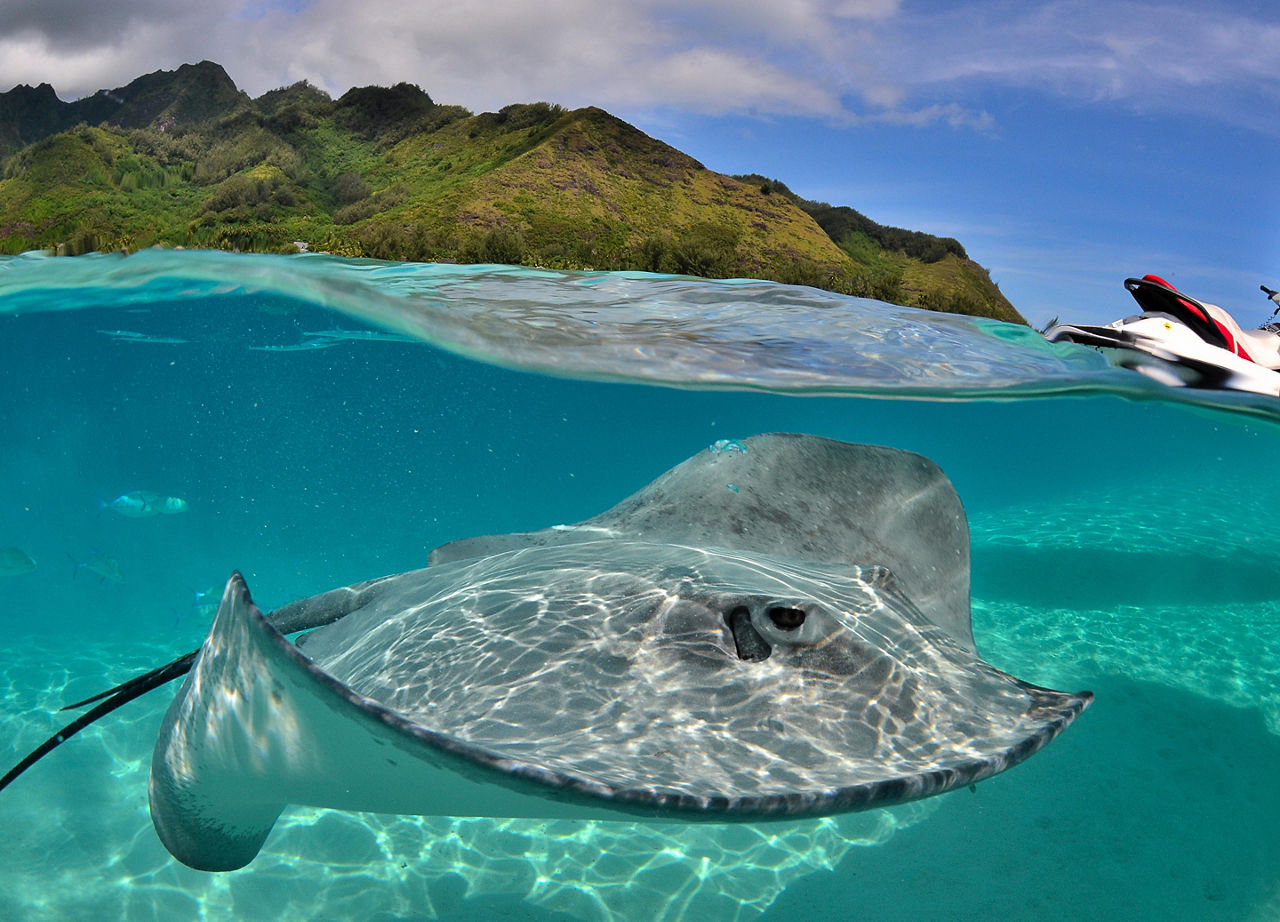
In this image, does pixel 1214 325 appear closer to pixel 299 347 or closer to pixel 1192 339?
pixel 1192 339

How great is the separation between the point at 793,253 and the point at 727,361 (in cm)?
1052

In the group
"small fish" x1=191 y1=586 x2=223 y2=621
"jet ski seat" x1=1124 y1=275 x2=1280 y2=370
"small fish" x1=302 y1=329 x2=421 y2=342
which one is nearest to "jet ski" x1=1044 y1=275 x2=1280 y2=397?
"jet ski seat" x1=1124 y1=275 x2=1280 y2=370

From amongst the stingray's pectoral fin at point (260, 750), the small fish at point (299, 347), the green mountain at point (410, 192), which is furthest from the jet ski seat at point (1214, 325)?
the small fish at point (299, 347)

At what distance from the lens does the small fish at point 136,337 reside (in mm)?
19391

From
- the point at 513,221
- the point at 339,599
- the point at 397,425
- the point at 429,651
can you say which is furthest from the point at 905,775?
the point at 397,425

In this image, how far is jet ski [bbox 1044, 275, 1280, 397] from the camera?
770 centimetres

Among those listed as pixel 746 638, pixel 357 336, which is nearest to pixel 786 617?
pixel 746 638

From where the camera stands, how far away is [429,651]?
3.46m

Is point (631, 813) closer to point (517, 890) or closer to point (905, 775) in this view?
point (905, 775)

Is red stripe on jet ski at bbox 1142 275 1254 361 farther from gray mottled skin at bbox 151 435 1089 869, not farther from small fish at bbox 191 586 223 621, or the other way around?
small fish at bbox 191 586 223 621

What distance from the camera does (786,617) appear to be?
10.3ft

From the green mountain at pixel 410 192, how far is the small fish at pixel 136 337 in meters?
3.14

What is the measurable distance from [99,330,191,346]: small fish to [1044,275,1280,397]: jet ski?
21.4 meters

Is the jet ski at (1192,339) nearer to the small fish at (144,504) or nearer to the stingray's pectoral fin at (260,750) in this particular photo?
the stingray's pectoral fin at (260,750)
